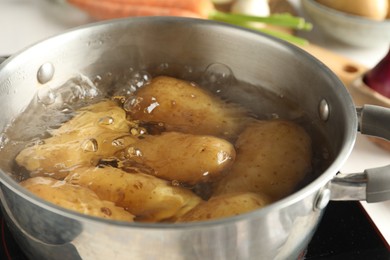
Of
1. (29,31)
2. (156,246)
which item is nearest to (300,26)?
(29,31)

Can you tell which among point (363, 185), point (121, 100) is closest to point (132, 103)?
point (121, 100)

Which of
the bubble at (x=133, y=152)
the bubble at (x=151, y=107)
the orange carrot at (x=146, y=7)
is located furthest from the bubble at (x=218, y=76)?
the orange carrot at (x=146, y=7)

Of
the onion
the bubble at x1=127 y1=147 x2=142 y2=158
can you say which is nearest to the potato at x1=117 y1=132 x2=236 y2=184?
the bubble at x1=127 y1=147 x2=142 y2=158

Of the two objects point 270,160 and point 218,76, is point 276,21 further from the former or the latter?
point 270,160

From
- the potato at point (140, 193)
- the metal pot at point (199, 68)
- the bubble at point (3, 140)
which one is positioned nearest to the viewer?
the metal pot at point (199, 68)

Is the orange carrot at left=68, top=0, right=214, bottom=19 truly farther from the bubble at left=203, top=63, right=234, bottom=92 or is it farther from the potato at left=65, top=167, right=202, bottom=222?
the potato at left=65, top=167, right=202, bottom=222

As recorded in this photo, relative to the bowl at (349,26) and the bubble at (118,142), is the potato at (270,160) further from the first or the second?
the bowl at (349,26)

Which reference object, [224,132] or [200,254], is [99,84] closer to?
[224,132]
